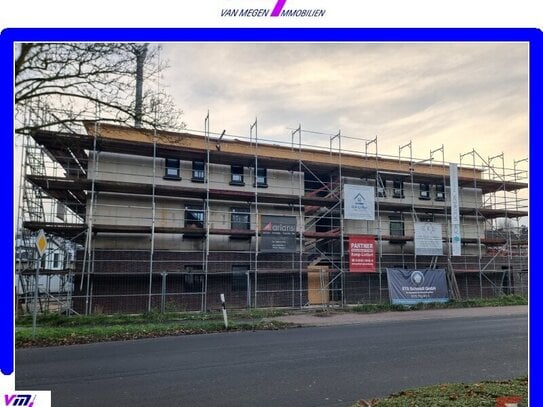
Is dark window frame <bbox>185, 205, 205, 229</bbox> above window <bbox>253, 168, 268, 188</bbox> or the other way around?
the other way around

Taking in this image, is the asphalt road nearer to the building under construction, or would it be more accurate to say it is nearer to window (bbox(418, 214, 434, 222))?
the building under construction

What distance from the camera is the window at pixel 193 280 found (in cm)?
2186

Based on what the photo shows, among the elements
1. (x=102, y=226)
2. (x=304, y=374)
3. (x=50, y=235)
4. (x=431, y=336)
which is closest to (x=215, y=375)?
(x=304, y=374)

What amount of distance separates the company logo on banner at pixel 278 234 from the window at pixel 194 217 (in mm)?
3150

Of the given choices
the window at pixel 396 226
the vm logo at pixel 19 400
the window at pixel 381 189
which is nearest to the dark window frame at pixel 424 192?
the window at pixel 396 226

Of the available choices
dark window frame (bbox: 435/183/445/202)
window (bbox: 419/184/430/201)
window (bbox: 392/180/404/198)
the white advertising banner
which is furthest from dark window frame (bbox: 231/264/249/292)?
dark window frame (bbox: 435/183/445/202)

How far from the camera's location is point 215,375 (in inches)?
288

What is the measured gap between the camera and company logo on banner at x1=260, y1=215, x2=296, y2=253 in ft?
74.0

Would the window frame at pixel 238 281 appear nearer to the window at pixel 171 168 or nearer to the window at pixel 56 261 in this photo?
the window at pixel 171 168

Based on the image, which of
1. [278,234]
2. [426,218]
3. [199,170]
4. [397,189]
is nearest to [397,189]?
[397,189]

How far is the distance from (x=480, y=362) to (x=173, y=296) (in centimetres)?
1552

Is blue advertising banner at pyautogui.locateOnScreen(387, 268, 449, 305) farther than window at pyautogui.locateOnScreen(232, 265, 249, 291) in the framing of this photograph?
Yes

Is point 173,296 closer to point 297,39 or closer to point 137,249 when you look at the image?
point 137,249

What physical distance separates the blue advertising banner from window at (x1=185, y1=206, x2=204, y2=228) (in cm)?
1005
